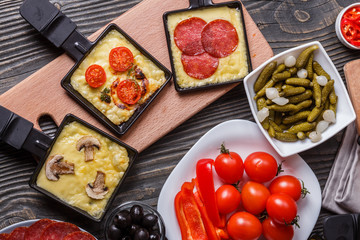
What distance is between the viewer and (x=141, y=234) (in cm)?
259

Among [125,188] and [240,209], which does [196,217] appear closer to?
[240,209]

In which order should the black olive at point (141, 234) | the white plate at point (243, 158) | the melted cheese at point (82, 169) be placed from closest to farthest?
the black olive at point (141, 234)
the melted cheese at point (82, 169)
the white plate at point (243, 158)

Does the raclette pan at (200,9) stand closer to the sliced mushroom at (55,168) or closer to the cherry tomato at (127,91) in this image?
the cherry tomato at (127,91)

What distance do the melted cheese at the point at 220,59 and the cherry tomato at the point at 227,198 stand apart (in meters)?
0.83

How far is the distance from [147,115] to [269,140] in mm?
→ 956

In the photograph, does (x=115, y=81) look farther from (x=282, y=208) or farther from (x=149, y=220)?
(x=282, y=208)

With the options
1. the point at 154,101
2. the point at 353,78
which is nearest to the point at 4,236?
the point at 154,101

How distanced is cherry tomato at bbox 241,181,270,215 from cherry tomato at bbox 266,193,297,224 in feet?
0.27

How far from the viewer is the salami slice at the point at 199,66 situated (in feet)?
9.92

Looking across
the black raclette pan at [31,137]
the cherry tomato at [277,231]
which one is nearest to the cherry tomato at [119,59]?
the black raclette pan at [31,137]

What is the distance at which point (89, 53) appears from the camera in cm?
A: 291

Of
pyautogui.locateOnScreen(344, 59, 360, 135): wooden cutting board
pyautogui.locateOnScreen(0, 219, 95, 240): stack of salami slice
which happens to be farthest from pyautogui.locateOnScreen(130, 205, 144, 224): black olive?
pyautogui.locateOnScreen(344, 59, 360, 135): wooden cutting board

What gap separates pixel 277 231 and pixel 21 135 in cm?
200

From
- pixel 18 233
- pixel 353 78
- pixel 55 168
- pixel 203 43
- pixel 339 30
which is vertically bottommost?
pixel 18 233
